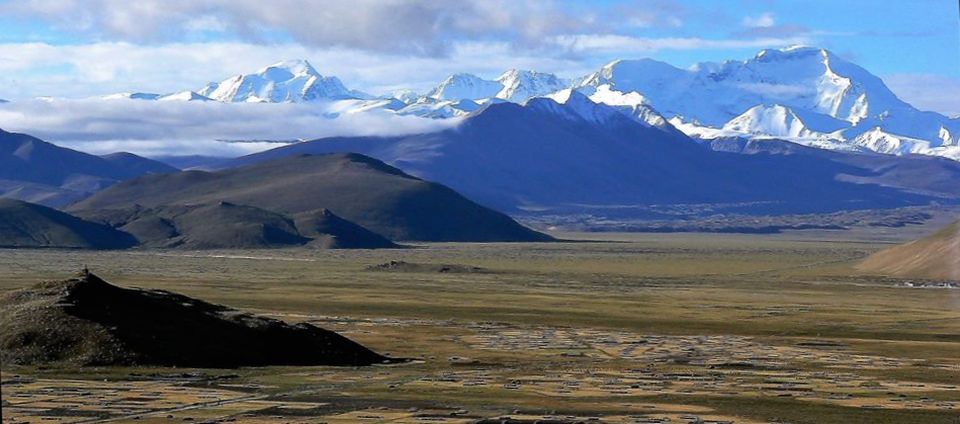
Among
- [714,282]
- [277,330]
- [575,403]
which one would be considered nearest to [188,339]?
[277,330]

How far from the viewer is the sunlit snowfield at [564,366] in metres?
62.3

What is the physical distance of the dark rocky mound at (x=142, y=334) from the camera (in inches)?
3118

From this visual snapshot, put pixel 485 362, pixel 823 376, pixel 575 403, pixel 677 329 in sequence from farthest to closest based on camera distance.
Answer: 1. pixel 677 329
2. pixel 485 362
3. pixel 823 376
4. pixel 575 403

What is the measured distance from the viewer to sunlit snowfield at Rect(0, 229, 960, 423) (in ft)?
205

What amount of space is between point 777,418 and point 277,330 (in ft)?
112

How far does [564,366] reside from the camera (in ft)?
A: 275

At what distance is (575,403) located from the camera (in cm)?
6538

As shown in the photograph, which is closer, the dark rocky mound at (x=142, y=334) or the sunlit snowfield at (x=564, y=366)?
the sunlit snowfield at (x=564, y=366)

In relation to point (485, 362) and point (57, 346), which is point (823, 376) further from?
point (57, 346)

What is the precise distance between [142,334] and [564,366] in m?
22.6

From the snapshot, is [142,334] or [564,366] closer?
[142,334]

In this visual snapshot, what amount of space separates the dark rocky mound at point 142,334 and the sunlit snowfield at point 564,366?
8.64ft

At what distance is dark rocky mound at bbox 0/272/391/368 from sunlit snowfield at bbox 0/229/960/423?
2635mm

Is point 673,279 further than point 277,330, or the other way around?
point 673,279
